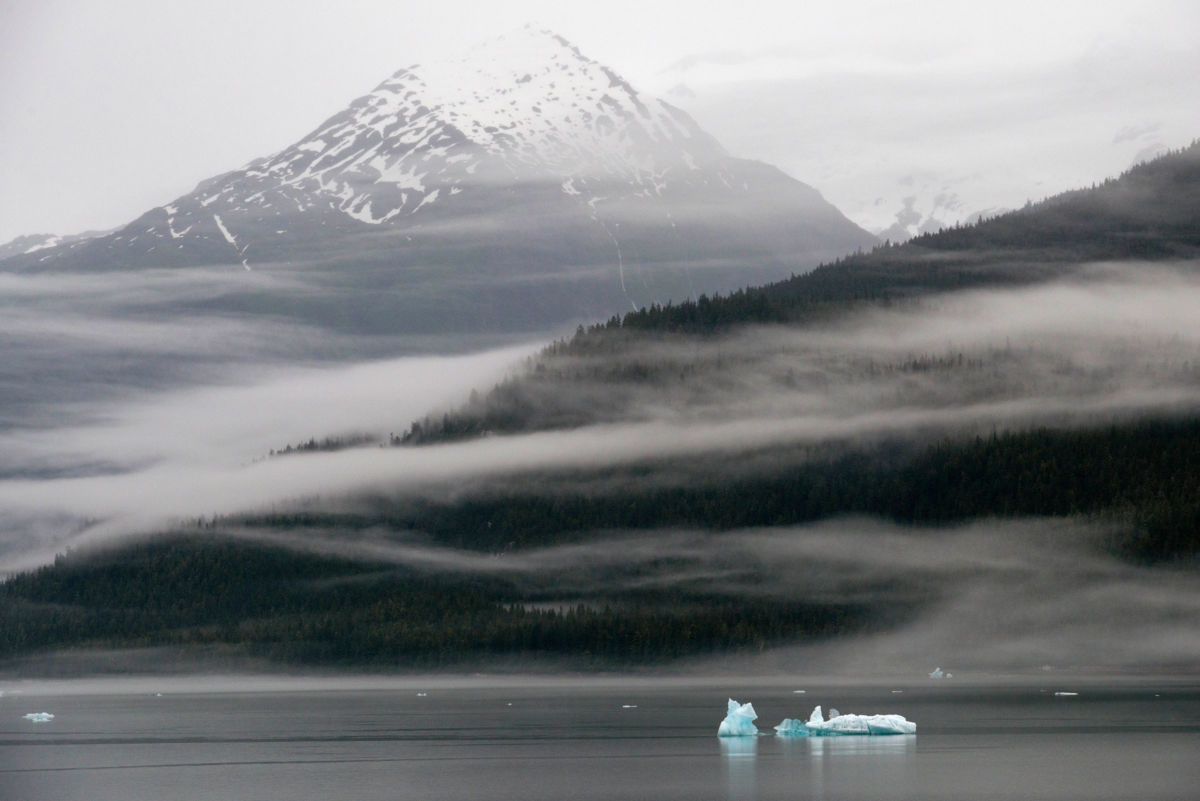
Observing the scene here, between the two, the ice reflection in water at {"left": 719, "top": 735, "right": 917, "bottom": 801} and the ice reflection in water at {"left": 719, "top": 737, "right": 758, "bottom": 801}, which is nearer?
the ice reflection in water at {"left": 719, "top": 737, "right": 758, "bottom": 801}

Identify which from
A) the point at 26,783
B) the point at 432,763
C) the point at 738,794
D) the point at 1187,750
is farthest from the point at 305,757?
the point at 1187,750

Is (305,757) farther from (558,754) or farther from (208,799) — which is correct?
(208,799)

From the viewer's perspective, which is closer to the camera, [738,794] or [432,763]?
[738,794]

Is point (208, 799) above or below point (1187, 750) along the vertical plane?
above

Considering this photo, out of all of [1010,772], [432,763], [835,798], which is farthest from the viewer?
[432,763]

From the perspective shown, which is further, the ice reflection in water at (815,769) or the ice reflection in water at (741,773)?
the ice reflection in water at (815,769)

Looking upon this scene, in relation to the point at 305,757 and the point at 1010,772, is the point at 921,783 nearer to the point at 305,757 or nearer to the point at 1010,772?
the point at 1010,772

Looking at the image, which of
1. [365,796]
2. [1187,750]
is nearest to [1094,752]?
[1187,750]

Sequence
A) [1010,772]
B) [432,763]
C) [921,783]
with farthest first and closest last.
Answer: [432,763], [1010,772], [921,783]

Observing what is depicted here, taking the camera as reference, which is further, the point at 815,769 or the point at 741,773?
the point at 815,769

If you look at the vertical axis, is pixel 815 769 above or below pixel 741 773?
below
